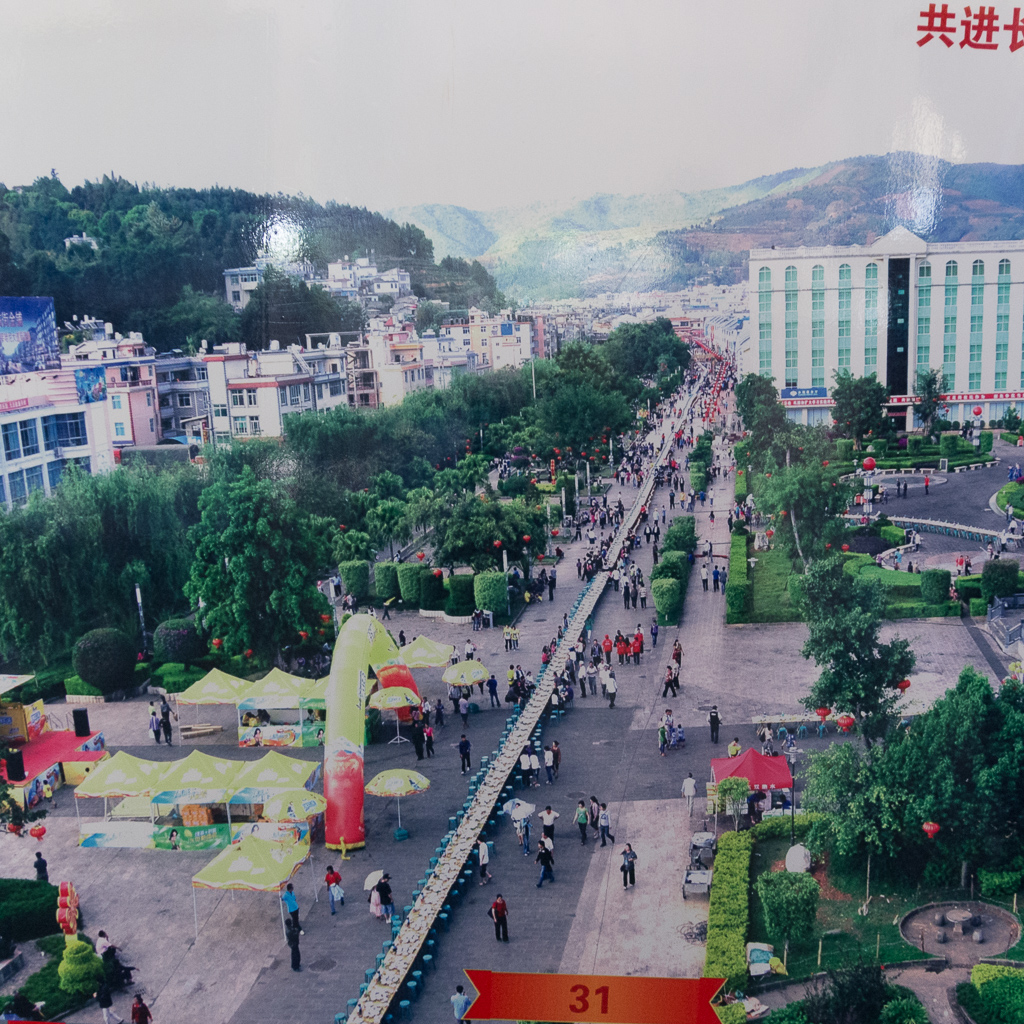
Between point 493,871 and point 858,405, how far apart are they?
55.4 feet

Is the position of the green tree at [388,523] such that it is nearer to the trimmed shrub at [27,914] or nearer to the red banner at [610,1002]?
the trimmed shrub at [27,914]

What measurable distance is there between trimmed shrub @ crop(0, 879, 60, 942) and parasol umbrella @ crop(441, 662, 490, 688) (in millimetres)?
5328

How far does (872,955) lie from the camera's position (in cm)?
789

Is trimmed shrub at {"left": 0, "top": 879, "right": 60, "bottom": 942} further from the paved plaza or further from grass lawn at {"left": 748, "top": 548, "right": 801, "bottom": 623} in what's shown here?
grass lawn at {"left": 748, "top": 548, "right": 801, "bottom": 623}

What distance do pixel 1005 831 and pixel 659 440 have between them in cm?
3027

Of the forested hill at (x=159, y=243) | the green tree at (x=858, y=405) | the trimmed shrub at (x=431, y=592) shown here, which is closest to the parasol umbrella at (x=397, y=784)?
the forested hill at (x=159, y=243)

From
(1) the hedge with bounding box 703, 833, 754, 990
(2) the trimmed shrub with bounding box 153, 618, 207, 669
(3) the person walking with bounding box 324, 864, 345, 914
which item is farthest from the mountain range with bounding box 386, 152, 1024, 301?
(3) the person walking with bounding box 324, 864, 345, 914

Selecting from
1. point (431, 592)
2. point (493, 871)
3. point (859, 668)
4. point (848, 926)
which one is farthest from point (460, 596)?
point (848, 926)

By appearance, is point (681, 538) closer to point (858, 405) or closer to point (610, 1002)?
point (858, 405)

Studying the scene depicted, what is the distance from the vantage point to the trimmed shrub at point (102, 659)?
1471 cm

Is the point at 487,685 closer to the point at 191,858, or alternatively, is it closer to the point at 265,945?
the point at 191,858

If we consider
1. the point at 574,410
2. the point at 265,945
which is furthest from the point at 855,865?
the point at 574,410

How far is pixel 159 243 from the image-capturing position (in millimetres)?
21922

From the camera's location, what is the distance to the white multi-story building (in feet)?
72.9
